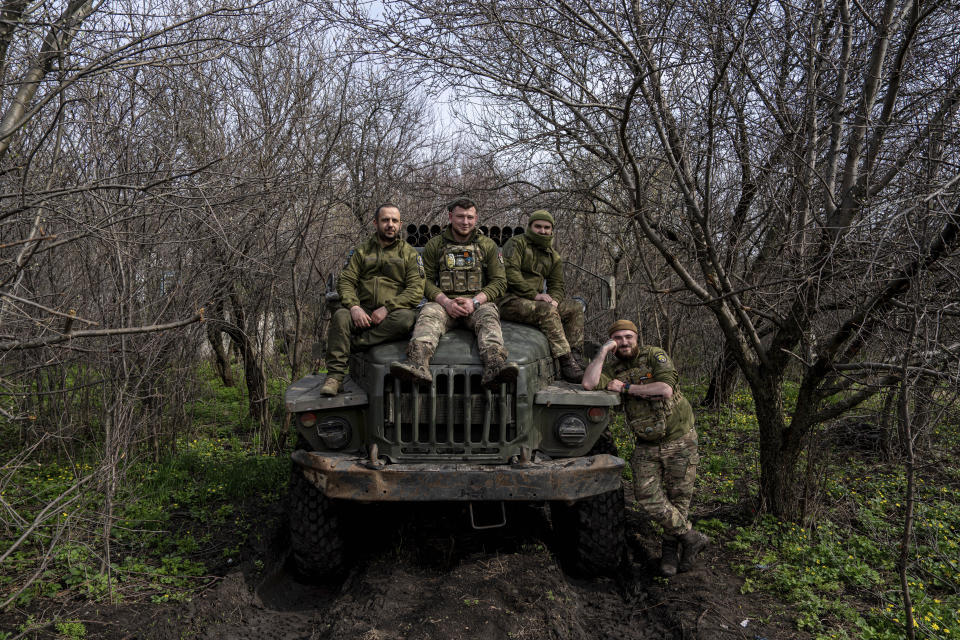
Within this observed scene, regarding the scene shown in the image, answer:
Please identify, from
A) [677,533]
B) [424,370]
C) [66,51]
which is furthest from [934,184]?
[66,51]

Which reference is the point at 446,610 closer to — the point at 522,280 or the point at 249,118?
the point at 522,280

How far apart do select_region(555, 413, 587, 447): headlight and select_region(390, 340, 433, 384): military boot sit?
987 mm

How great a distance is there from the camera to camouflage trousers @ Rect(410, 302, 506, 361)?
14.6 feet

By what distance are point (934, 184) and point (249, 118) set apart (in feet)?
21.2

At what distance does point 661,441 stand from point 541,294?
1544 millimetres

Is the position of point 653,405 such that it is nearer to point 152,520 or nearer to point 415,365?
point 415,365

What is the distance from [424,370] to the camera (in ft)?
14.0

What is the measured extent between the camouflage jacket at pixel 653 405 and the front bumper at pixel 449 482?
2.60 ft

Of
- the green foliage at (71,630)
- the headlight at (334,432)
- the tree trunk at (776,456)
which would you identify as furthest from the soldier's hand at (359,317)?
the tree trunk at (776,456)

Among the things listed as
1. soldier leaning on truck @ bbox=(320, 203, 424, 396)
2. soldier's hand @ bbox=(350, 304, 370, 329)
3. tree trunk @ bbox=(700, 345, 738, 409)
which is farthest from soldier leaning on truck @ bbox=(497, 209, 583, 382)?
tree trunk @ bbox=(700, 345, 738, 409)

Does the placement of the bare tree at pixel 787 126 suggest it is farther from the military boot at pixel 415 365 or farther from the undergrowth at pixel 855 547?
the military boot at pixel 415 365

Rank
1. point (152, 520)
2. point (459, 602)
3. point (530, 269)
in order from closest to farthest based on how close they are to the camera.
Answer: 1. point (459, 602)
2. point (152, 520)
3. point (530, 269)

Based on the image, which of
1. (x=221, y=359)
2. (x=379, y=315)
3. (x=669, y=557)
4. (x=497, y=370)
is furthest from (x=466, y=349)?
(x=221, y=359)

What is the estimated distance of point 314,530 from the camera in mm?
4480
